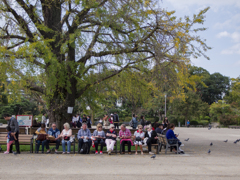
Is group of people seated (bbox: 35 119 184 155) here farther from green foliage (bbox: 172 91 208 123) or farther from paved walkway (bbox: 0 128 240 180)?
green foliage (bbox: 172 91 208 123)

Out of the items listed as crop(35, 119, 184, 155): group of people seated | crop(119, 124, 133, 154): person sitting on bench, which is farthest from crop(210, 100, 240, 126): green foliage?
crop(119, 124, 133, 154): person sitting on bench

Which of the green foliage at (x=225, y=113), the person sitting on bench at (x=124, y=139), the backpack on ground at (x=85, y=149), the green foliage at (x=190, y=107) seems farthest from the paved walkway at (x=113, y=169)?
the green foliage at (x=190, y=107)

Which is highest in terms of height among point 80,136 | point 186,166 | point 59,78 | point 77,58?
point 77,58

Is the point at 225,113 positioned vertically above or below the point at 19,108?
below

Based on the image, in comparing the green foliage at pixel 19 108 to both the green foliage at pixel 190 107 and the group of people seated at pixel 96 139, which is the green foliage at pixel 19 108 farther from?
the group of people seated at pixel 96 139

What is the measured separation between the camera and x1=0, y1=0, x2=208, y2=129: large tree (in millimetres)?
12234

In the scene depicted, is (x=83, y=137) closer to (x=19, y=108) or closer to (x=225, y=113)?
(x=225, y=113)

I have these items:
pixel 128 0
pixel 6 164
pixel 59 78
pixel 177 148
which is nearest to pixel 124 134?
pixel 177 148

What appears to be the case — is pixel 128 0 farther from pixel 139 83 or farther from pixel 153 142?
pixel 153 142

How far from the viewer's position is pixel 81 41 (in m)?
12.4

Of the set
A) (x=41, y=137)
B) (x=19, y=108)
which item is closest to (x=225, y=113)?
(x=19, y=108)

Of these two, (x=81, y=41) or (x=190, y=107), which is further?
(x=190, y=107)

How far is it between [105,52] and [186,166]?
7.10 m

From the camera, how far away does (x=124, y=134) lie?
12.2 metres
